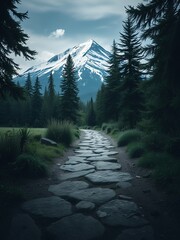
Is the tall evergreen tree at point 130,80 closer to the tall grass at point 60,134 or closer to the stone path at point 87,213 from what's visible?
the tall grass at point 60,134

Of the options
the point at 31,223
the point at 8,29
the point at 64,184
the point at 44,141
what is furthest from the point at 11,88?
the point at 31,223

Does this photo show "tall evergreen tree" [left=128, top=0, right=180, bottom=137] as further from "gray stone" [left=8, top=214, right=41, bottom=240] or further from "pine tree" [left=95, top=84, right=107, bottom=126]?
"pine tree" [left=95, top=84, right=107, bottom=126]

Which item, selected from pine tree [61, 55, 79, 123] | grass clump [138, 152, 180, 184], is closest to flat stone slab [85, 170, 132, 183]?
grass clump [138, 152, 180, 184]

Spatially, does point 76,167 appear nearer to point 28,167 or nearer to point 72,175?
point 72,175

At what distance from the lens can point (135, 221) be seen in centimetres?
277

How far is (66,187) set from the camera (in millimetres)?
4289

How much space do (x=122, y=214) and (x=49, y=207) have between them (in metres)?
1.13

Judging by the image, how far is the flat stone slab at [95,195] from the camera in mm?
3553

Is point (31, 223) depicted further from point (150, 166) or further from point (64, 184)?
point (150, 166)

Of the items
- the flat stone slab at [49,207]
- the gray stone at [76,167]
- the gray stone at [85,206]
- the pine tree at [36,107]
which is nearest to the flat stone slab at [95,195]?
the gray stone at [85,206]

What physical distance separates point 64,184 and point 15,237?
2.20 metres

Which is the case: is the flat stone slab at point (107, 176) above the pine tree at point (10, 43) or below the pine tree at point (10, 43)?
below

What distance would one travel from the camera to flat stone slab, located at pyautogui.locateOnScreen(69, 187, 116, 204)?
3.55 metres

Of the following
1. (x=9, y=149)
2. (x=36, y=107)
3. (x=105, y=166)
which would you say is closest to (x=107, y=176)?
(x=105, y=166)
